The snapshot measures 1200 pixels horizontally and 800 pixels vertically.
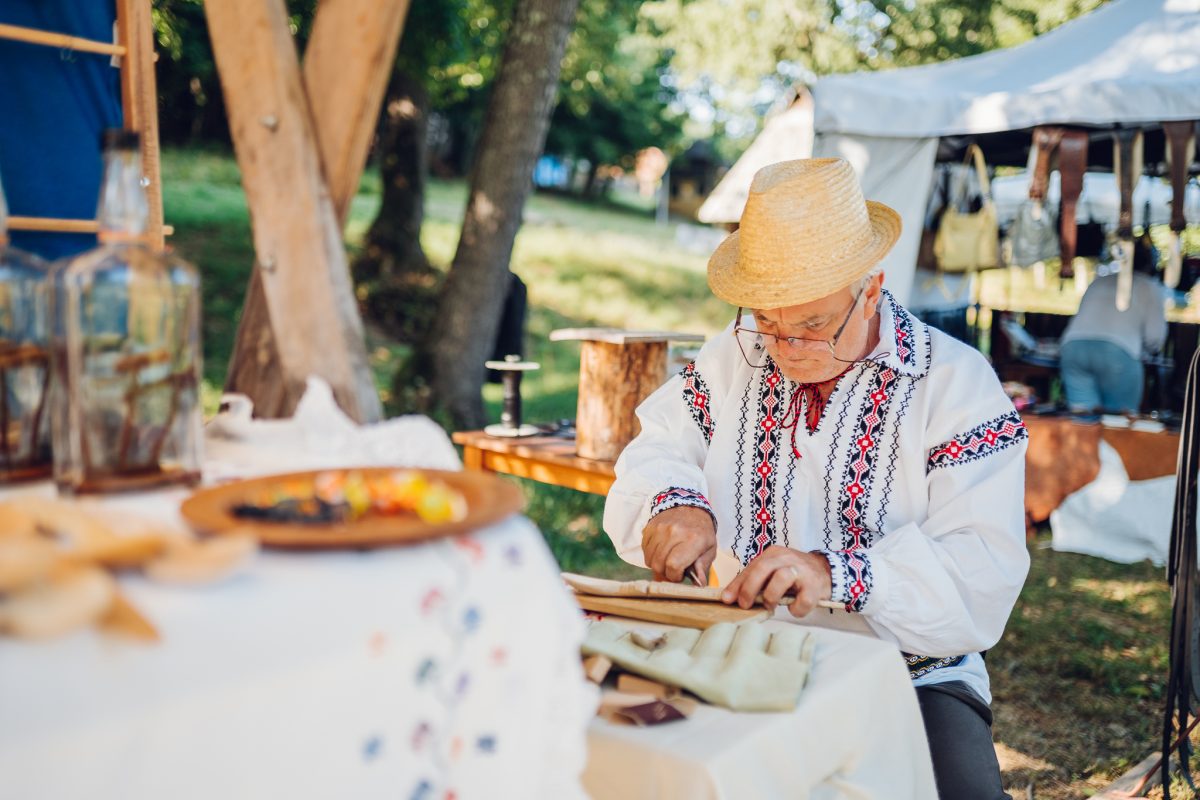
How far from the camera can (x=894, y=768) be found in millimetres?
1477

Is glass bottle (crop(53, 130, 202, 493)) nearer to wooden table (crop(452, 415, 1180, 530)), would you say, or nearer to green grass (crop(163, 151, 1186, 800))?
wooden table (crop(452, 415, 1180, 530))

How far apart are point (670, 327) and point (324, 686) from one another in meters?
13.8

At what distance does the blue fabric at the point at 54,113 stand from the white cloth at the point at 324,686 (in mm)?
1359

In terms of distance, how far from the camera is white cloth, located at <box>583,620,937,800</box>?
1.18 m

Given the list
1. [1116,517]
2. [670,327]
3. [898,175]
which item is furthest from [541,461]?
[670,327]

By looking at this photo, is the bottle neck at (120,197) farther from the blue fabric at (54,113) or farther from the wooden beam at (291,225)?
the blue fabric at (54,113)

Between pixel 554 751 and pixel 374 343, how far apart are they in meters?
10.1

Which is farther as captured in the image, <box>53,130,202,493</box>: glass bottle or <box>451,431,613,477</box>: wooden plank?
<box>451,431,613,477</box>: wooden plank

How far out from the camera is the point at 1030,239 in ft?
20.7

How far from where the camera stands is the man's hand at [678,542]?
1.99 metres

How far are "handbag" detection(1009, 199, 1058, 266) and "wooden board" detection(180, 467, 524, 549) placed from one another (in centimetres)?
589

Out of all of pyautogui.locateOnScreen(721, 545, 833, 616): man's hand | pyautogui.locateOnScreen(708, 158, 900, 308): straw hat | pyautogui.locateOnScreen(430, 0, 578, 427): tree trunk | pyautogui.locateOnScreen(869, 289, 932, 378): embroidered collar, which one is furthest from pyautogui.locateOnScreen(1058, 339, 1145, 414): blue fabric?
pyautogui.locateOnScreen(721, 545, 833, 616): man's hand

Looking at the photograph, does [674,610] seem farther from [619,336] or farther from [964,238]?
[964,238]

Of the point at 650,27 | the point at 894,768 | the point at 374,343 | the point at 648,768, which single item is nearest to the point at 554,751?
the point at 648,768
